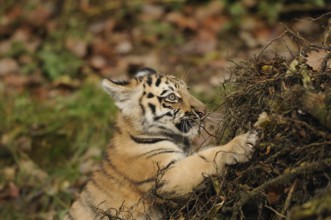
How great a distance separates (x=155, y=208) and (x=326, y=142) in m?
1.40

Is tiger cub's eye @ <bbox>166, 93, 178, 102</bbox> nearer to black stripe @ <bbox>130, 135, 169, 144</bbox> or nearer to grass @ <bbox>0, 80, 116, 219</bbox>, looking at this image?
black stripe @ <bbox>130, 135, 169, 144</bbox>

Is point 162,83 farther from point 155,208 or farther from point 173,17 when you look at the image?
point 173,17

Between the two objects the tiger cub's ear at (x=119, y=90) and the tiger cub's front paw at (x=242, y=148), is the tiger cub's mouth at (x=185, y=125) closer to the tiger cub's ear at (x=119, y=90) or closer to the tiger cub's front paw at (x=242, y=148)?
the tiger cub's ear at (x=119, y=90)

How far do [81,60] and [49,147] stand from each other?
2.42 metres

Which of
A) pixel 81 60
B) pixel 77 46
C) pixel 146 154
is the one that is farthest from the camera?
pixel 77 46

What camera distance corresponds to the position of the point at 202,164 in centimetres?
485

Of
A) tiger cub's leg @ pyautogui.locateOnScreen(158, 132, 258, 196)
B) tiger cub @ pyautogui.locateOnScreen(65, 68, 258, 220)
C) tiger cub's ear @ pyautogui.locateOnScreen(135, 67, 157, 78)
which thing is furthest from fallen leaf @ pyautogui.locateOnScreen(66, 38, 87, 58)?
tiger cub's leg @ pyautogui.locateOnScreen(158, 132, 258, 196)

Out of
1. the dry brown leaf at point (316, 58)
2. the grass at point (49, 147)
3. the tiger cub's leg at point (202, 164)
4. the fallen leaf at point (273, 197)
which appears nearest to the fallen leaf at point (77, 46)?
the grass at point (49, 147)

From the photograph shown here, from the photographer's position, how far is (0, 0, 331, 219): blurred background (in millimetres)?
7984

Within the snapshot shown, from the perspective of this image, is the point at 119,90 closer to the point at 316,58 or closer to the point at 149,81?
the point at 149,81

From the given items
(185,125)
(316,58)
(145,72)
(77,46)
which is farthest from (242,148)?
(77,46)

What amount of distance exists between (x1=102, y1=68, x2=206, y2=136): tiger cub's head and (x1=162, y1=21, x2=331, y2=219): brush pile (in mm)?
561

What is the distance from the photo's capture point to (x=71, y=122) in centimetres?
865

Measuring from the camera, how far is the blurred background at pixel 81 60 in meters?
7.98
